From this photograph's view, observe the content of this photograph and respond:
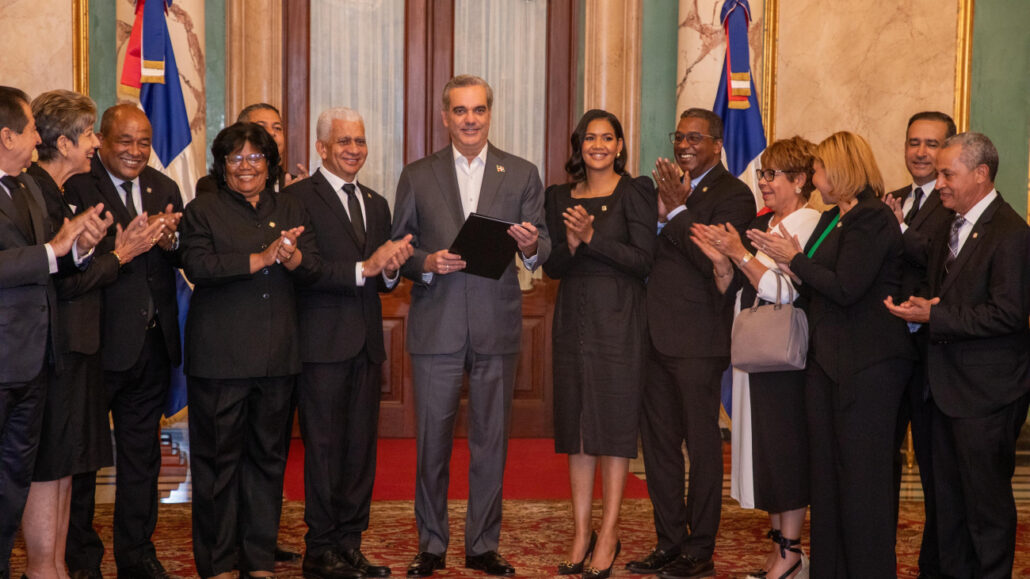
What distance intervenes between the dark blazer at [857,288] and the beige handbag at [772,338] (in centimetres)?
7

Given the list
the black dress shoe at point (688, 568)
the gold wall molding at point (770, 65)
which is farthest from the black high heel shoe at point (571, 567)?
the gold wall molding at point (770, 65)

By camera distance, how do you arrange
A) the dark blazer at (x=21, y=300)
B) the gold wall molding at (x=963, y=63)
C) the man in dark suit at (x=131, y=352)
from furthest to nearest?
1. the gold wall molding at (x=963, y=63)
2. the man in dark suit at (x=131, y=352)
3. the dark blazer at (x=21, y=300)

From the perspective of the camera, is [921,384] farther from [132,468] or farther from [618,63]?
[618,63]

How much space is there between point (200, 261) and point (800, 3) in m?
5.15

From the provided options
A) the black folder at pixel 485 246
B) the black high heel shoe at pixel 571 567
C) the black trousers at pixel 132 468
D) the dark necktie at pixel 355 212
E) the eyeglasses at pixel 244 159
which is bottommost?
the black high heel shoe at pixel 571 567

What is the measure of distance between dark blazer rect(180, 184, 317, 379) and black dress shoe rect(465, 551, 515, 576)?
1.17 m

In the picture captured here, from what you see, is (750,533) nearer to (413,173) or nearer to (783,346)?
(783,346)

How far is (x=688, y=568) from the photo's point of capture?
446cm

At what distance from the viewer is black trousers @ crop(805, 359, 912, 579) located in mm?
3803

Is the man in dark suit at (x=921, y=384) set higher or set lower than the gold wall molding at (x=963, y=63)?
lower

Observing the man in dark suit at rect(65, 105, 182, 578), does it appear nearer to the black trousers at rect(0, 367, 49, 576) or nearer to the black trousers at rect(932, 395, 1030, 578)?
the black trousers at rect(0, 367, 49, 576)

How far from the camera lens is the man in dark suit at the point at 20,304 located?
3520 millimetres

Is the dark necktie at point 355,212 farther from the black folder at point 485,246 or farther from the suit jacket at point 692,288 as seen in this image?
the suit jacket at point 692,288

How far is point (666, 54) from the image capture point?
779 cm
